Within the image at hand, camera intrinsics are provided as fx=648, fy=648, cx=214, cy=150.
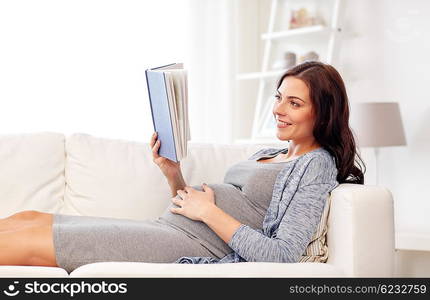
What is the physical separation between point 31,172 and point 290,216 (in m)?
0.99

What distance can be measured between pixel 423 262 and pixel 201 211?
1.91m

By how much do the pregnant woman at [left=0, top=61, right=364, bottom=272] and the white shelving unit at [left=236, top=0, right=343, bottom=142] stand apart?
176 centimetres

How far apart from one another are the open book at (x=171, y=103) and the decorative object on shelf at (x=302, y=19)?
2118 mm

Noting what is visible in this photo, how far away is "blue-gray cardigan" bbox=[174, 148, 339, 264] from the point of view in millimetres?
1746

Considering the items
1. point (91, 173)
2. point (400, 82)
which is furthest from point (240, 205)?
point (400, 82)

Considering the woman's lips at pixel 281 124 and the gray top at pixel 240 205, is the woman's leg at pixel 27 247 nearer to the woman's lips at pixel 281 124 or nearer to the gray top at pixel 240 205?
the gray top at pixel 240 205

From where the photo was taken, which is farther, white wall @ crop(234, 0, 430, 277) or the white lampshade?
white wall @ crop(234, 0, 430, 277)

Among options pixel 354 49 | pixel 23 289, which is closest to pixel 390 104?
pixel 354 49

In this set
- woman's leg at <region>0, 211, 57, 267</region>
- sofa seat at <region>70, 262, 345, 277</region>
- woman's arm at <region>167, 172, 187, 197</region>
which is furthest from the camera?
woman's arm at <region>167, 172, 187, 197</region>

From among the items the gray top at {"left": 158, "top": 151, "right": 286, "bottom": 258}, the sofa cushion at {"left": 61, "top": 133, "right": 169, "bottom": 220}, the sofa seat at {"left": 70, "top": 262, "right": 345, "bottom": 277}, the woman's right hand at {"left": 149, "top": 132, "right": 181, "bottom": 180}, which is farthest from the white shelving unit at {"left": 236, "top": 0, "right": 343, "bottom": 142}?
the sofa seat at {"left": 70, "top": 262, "right": 345, "bottom": 277}

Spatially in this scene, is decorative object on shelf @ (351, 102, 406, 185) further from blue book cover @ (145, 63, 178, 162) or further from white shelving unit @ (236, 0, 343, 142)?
blue book cover @ (145, 63, 178, 162)

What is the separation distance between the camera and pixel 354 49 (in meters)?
3.79

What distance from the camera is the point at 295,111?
195cm

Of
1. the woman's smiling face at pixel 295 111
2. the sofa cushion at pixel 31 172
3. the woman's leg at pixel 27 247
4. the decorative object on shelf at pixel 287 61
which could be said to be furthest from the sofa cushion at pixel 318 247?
the decorative object on shelf at pixel 287 61
